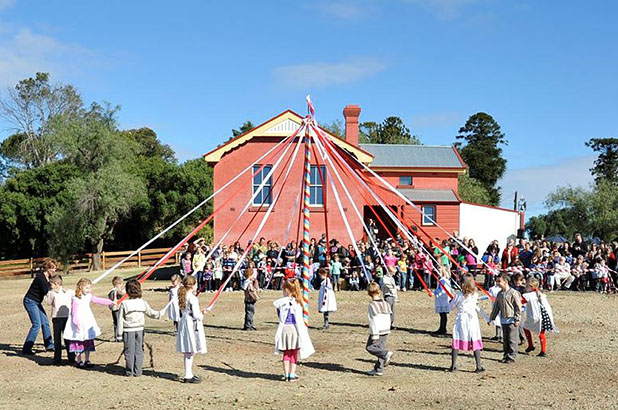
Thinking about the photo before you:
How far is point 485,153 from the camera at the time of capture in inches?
2472

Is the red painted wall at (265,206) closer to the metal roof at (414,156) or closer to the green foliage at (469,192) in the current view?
the metal roof at (414,156)

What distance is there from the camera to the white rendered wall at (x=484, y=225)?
31.3 metres

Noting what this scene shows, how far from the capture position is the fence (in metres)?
33.9

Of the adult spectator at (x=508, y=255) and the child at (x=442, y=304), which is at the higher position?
the adult spectator at (x=508, y=255)

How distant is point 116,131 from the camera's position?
34.6 metres

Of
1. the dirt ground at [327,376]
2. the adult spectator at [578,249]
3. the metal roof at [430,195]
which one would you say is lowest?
the dirt ground at [327,376]

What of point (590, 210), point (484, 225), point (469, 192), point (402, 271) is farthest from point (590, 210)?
point (402, 271)

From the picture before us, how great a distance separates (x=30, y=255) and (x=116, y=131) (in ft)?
35.3

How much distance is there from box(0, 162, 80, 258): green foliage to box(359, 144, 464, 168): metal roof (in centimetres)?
1730

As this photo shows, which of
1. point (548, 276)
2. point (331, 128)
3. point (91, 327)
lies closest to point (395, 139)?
point (331, 128)

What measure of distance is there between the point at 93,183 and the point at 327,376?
2650cm

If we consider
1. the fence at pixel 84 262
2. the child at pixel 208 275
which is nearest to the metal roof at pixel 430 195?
the fence at pixel 84 262

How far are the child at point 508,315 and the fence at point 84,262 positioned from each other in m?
25.2

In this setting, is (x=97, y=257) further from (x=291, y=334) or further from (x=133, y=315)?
(x=291, y=334)
